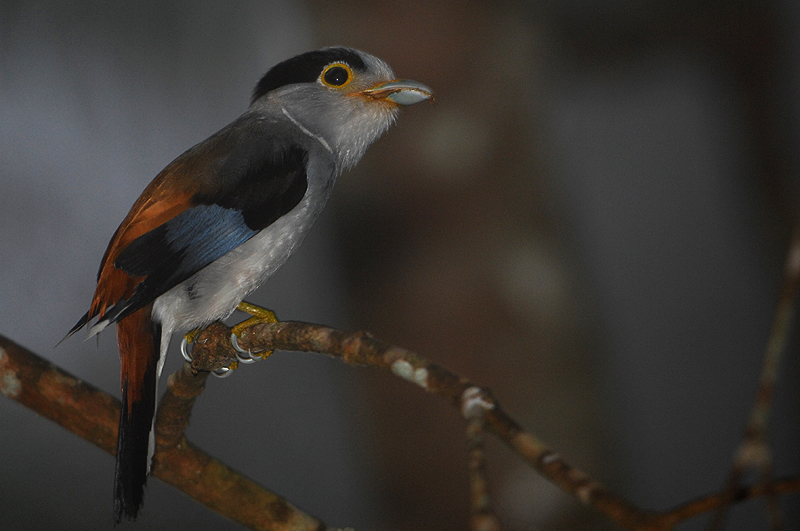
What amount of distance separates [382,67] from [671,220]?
0.97m

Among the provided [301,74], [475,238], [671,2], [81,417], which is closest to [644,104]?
[671,2]

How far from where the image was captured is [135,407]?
840mm

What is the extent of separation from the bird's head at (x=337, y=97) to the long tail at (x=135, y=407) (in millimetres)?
397

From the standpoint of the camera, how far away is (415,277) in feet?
4.39

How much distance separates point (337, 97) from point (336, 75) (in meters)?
0.03

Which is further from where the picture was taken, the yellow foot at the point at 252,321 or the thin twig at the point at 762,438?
the yellow foot at the point at 252,321

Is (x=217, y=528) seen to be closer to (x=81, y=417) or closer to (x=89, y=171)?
(x=81, y=417)

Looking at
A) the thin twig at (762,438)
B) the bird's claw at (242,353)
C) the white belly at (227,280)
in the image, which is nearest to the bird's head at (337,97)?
the white belly at (227,280)

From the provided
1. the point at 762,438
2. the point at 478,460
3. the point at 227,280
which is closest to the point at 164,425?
the point at 227,280

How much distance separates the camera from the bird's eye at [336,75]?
107 cm

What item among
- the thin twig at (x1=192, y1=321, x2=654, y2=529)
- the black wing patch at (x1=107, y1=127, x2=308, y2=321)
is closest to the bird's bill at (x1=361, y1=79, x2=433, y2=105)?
the black wing patch at (x1=107, y1=127, x2=308, y2=321)

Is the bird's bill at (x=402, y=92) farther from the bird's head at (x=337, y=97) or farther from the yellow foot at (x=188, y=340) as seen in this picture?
the yellow foot at (x=188, y=340)

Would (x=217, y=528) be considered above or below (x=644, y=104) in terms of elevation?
below

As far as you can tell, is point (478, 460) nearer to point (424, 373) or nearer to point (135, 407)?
point (424, 373)
